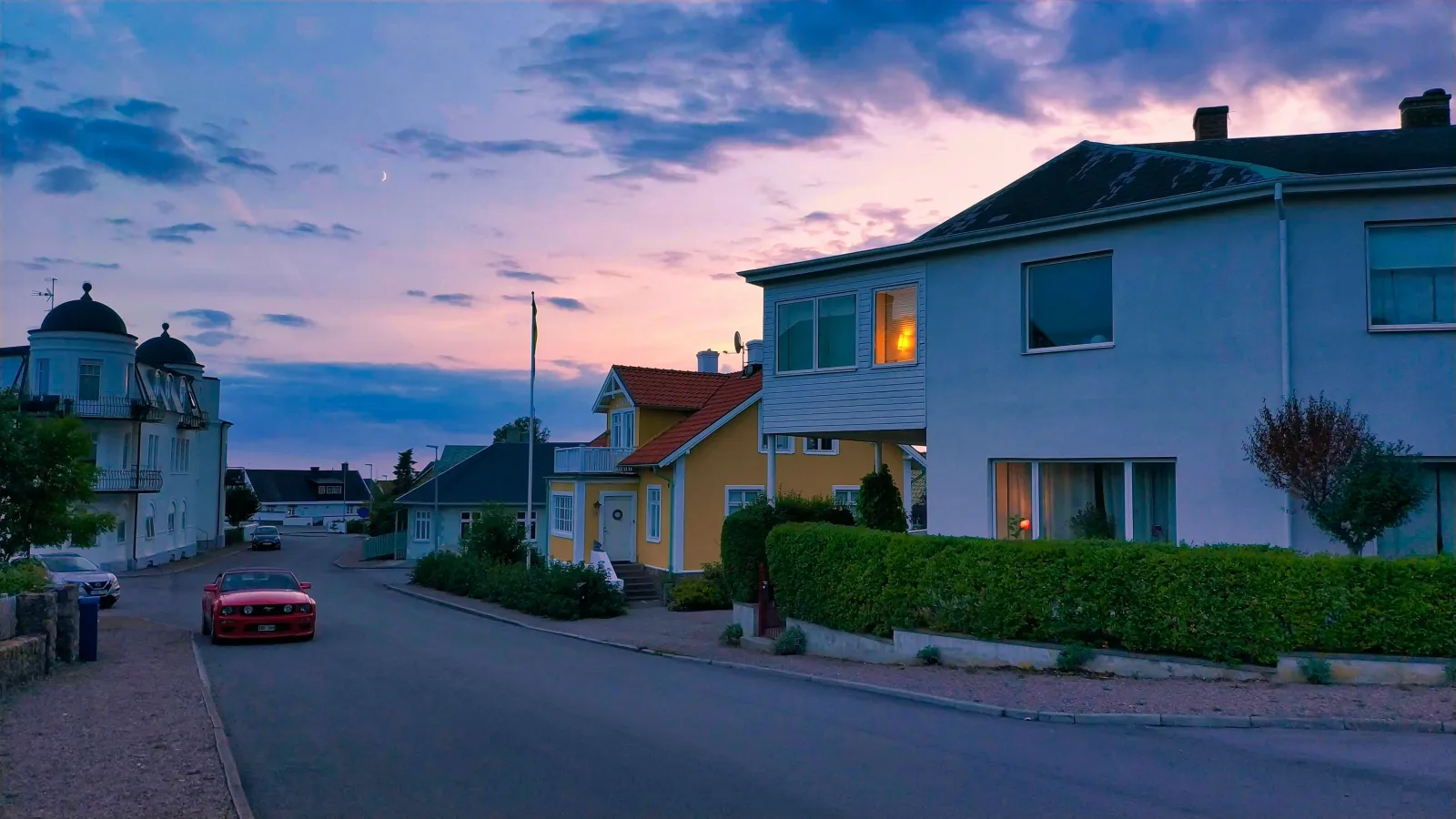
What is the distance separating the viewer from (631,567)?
34.0 meters

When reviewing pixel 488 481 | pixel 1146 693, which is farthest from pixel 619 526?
pixel 488 481

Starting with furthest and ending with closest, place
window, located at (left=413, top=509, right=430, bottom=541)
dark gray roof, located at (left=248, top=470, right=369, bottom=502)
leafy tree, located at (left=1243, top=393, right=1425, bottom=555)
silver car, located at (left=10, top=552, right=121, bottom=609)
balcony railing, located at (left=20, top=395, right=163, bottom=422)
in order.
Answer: dark gray roof, located at (left=248, top=470, right=369, bottom=502) < window, located at (left=413, top=509, right=430, bottom=541) < balcony railing, located at (left=20, top=395, right=163, bottom=422) < silver car, located at (left=10, top=552, right=121, bottom=609) < leafy tree, located at (left=1243, top=393, right=1425, bottom=555)

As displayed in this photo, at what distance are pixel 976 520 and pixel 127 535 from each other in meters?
44.5

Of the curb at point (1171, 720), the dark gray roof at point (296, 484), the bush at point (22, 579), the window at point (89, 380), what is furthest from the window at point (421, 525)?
the dark gray roof at point (296, 484)

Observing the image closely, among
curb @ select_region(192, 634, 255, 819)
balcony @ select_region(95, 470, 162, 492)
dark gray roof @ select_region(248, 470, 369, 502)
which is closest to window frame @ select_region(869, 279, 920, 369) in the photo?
curb @ select_region(192, 634, 255, 819)

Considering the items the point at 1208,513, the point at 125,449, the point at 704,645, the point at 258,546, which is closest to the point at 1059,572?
the point at 1208,513

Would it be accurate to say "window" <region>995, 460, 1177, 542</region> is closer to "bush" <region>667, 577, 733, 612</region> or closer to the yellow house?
"bush" <region>667, 577, 733, 612</region>

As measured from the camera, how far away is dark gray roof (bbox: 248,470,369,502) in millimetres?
127188

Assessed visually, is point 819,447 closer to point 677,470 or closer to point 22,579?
point 677,470

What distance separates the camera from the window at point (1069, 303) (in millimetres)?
16500

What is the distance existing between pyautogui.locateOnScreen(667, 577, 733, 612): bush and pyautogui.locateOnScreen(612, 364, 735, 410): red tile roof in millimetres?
8268

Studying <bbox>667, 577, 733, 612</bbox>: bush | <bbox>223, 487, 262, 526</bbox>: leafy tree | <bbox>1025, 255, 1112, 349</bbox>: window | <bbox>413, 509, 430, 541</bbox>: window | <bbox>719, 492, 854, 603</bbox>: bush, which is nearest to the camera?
<bbox>1025, 255, 1112, 349</bbox>: window

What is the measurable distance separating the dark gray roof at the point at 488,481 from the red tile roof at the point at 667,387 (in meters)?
20.4

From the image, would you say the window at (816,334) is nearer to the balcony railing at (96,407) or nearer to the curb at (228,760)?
the curb at (228,760)
